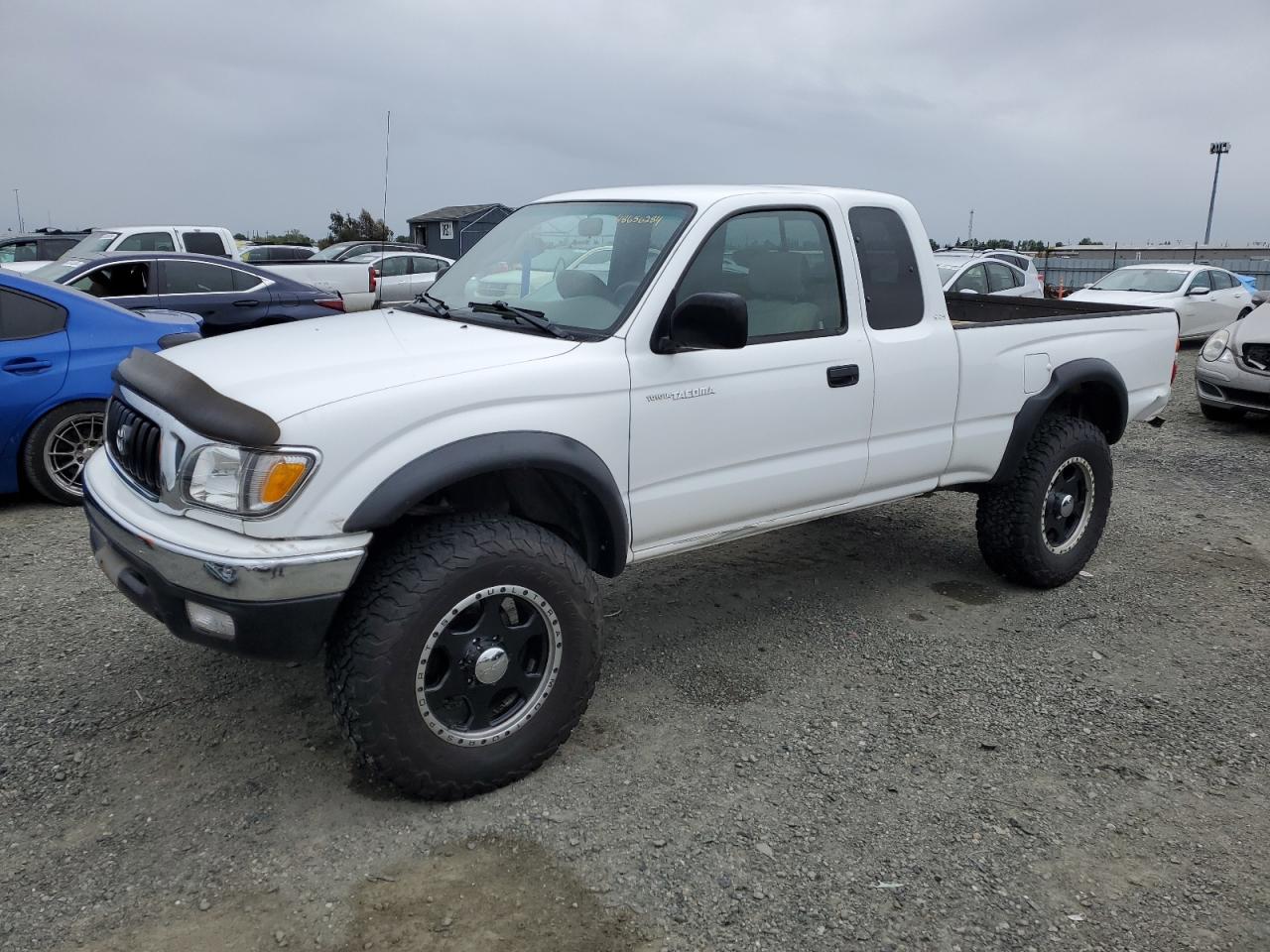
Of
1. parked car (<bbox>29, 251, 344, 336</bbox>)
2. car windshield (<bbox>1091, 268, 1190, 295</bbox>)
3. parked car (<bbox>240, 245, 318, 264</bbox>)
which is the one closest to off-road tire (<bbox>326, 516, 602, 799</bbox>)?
parked car (<bbox>29, 251, 344, 336</bbox>)

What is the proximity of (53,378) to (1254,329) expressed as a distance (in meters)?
10.5

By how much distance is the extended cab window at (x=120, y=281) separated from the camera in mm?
9133

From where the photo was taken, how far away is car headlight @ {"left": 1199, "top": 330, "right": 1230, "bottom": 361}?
33.0 feet

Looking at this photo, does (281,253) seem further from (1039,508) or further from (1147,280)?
(1039,508)

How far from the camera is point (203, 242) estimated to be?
47.4 ft

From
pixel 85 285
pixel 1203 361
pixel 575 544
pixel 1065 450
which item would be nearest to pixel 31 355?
pixel 85 285

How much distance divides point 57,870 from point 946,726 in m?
2.99

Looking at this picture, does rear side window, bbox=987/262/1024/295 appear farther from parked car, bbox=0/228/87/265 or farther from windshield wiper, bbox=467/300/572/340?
parked car, bbox=0/228/87/265

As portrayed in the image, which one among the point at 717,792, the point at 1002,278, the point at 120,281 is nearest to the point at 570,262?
the point at 717,792

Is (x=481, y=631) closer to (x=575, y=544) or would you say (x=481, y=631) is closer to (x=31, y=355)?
(x=575, y=544)

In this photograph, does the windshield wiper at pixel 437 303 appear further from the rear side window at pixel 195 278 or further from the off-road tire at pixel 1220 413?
the off-road tire at pixel 1220 413

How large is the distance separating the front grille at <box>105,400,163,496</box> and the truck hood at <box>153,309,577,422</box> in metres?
0.23

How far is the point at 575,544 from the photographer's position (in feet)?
11.9

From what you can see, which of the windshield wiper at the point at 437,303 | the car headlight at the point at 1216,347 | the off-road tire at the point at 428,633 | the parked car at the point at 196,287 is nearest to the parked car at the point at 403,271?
the parked car at the point at 196,287
